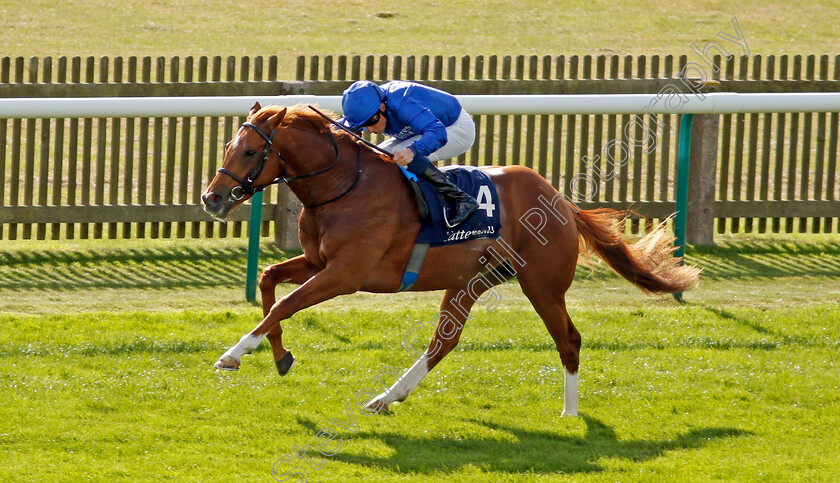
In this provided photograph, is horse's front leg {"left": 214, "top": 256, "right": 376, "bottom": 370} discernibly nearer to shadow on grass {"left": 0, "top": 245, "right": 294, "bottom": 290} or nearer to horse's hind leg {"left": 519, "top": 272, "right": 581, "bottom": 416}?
horse's hind leg {"left": 519, "top": 272, "right": 581, "bottom": 416}

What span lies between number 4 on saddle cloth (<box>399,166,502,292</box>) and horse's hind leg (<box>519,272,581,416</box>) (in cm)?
36

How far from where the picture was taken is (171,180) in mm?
8992

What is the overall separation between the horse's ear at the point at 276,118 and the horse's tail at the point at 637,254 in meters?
1.87

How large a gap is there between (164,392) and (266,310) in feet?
2.78

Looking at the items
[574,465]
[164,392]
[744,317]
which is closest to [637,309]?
[744,317]

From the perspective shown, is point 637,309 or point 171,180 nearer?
point 637,309

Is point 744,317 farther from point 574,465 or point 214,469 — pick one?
point 214,469

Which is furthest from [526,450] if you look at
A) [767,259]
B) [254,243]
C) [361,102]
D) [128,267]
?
[767,259]

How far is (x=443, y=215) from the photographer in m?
5.62

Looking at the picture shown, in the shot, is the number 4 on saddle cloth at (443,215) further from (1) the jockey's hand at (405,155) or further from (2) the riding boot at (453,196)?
(1) the jockey's hand at (405,155)

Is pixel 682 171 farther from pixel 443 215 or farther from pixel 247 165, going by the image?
pixel 247 165

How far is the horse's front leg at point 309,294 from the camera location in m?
4.93

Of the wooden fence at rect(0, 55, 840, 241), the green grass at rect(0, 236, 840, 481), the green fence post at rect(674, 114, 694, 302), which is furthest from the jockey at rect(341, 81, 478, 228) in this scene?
the wooden fence at rect(0, 55, 840, 241)

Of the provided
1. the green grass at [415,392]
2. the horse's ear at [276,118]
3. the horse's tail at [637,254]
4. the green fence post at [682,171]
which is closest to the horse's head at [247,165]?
the horse's ear at [276,118]
